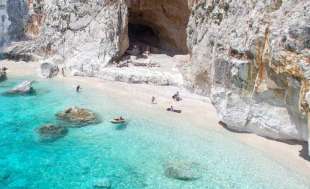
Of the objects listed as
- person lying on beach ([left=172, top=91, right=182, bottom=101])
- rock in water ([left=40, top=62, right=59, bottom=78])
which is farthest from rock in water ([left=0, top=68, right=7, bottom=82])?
person lying on beach ([left=172, top=91, right=182, bottom=101])

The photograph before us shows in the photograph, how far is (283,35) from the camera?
15.6 meters

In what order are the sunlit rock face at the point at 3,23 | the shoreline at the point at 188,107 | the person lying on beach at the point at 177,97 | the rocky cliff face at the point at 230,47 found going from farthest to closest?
the sunlit rock face at the point at 3,23
the person lying on beach at the point at 177,97
the shoreline at the point at 188,107
the rocky cliff face at the point at 230,47

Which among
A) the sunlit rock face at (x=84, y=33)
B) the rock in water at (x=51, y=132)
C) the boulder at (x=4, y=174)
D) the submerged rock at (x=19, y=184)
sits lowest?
the submerged rock at (x=19, y=184)

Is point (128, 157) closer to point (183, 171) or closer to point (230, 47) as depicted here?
point (183, 171)

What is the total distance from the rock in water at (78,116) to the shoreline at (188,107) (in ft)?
9.56

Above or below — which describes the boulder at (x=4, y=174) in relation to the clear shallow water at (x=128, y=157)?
below

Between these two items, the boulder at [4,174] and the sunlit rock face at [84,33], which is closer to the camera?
the boulder at [4,174]

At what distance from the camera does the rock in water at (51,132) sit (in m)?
18.5

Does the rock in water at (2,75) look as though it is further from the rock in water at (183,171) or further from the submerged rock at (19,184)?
the rock in water at (183,171)

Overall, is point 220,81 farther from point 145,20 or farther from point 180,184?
point 145,20

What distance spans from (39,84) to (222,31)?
1597 cm

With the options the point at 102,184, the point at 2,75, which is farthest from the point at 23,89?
the point at 102,184

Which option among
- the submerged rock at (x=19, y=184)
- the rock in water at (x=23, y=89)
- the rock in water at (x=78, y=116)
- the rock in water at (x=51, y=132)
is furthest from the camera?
the rock in water at (x=23, y=89)

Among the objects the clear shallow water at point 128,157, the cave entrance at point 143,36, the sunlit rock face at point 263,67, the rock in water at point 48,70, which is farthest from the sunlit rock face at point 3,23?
the sunlit rock face at point 263,67
